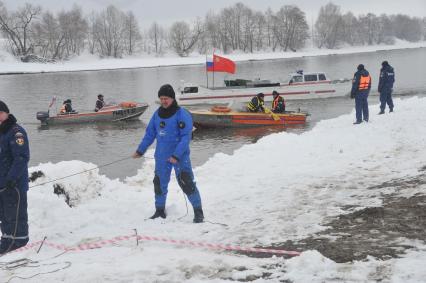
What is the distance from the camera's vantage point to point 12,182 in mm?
5500

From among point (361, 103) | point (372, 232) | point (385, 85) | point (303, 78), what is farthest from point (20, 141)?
point (303, 78)

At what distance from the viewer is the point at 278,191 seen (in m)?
7.44

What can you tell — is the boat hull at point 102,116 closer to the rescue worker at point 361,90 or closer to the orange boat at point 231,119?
the orange boat at point 231,119

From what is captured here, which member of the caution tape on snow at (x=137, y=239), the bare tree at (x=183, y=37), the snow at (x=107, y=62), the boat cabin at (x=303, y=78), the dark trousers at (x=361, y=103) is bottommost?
the caution tape on snow at (x=137, y=239)

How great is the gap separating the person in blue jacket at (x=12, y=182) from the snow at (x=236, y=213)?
0.39m

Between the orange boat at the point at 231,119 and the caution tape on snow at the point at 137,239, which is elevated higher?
the orange boat at the point at 231,119

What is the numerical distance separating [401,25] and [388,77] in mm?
160964

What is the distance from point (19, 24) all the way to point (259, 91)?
8474 cm

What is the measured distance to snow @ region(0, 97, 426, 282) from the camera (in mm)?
4418

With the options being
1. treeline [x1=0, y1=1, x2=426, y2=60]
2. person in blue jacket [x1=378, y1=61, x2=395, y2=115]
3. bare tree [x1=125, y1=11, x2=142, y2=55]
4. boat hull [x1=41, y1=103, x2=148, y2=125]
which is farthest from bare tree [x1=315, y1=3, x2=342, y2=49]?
person in blue jacket [x1=378, y1=61, x2=395, y2=115]

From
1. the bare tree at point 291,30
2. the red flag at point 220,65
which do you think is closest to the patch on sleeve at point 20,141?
the red flag at point 220,65

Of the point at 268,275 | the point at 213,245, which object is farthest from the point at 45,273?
the point at 268,275

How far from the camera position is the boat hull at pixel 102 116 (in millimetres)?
22250

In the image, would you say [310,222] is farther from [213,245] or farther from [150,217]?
[150,217]
